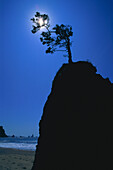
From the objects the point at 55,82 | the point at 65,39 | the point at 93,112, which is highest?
the point at 65,39

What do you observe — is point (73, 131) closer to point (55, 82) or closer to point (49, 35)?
point (55, 82)

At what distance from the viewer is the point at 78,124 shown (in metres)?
7.29

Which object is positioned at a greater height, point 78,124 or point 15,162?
point 78,124

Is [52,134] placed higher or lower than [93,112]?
lower

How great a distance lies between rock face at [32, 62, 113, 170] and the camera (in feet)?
21.9

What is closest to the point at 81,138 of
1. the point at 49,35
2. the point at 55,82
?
the point at 55,82

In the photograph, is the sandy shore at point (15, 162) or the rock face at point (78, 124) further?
the sandy shore at point (15, 162)

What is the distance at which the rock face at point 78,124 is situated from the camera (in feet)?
21.9

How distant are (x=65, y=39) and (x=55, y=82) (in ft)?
19.4

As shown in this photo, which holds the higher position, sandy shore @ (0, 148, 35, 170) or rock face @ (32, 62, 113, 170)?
rock face @ (32, 62, 113, 170)

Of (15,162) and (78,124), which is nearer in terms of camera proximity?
(78,124)

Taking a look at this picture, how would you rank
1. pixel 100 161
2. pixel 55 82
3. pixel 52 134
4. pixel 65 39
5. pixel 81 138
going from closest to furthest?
1. pixel 100 161
2. pixel 81 138
3. pixel 52 134
4. pixel 55 82
5. pixel 65 39

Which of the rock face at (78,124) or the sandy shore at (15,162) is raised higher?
the rock face at (78,124)

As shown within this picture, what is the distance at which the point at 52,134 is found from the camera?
7777mm
